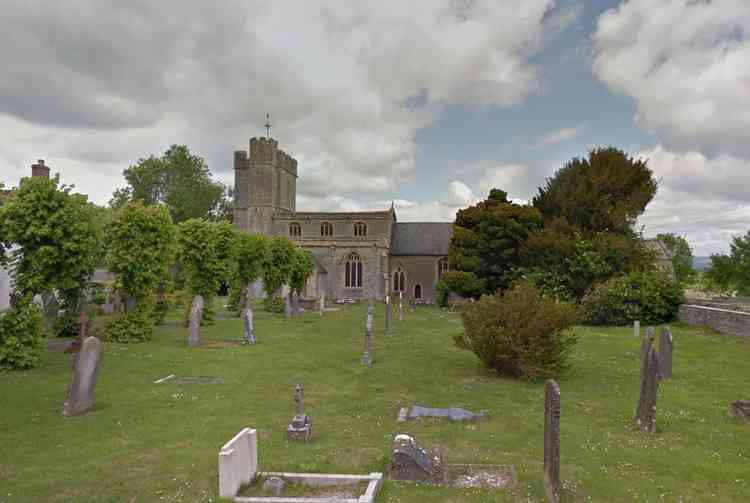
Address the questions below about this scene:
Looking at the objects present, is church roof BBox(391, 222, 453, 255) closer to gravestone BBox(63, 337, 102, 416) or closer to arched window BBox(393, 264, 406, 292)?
arched window BBox(393, 264, 406, 292)

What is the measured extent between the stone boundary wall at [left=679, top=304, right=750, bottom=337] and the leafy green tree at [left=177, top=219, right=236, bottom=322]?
2361 cm

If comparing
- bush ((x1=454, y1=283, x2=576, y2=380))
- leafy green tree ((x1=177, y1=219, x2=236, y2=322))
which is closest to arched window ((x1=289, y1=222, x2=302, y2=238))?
leafy green tree ((x1=177, y1=219, x2=236, y2=322))

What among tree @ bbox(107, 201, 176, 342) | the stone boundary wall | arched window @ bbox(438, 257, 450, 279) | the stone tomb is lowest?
the stone tomb

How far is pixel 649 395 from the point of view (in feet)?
31.8

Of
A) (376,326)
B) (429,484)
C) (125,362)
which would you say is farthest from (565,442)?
(376,326)

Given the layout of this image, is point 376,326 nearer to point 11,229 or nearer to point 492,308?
point 492,308

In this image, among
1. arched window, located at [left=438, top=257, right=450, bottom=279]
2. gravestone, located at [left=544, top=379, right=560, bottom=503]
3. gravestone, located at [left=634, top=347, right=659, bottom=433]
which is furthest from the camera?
arched window, located at [left=438, top=257, right=450, bottom=279]

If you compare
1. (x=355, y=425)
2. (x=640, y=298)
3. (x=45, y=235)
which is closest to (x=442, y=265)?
(x=640, y=298)

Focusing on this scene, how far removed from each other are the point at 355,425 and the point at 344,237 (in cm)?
4205

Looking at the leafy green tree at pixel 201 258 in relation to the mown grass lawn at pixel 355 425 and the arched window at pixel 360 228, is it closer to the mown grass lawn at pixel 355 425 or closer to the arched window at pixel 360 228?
the mown grass lawn at pixel 355 425

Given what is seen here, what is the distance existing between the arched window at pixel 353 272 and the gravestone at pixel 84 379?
38507 mm

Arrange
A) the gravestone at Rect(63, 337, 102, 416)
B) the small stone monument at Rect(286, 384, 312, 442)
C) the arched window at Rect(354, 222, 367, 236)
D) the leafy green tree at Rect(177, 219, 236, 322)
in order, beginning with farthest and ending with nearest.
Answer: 1. the arched window at Rect(354, 222, 367, 236)
2. the leafy green tree at Rect(177, 219, 236, 322)
3. the gravestone at Rect(63, 337, 102, 416)
4. the small stone monument at Rect(286, 384, 312, 442)

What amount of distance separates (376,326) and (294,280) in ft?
29.4

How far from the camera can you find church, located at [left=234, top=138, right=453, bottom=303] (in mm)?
49125
